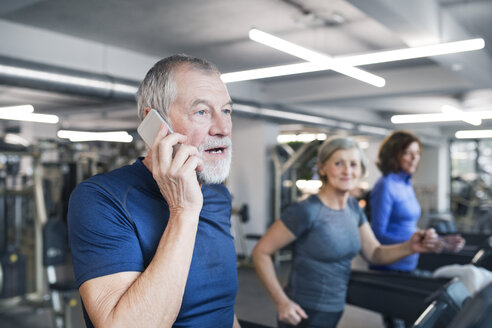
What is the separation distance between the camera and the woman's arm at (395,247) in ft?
6.43

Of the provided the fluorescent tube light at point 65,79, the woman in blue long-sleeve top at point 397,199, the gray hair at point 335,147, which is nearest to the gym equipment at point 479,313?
the gray hair at point 335,147

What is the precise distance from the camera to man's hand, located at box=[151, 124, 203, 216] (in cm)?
81

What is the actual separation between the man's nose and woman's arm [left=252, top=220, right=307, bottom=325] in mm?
954

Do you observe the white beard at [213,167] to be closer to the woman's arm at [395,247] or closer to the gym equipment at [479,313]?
the gym equipment at [479,313]

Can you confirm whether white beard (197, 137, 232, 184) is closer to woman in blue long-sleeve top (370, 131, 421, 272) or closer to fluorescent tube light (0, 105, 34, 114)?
woman in blue long-sleeve top (370, 131, 421, 272)

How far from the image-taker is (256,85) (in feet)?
26.3

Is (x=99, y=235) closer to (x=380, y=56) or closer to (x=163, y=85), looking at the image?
(x=163, y=85)

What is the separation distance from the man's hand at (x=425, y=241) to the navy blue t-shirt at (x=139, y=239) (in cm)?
120

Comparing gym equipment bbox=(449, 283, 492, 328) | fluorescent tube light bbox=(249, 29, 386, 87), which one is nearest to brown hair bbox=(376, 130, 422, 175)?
fluorescent tube light bbox=(249, 29, 386, 87)

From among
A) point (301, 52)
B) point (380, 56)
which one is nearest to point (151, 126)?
point (301, 52)

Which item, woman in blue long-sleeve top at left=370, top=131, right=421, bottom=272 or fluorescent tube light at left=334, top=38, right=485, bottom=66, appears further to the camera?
fluorescent tube light at left=334, top=38, right=485, bottom=66

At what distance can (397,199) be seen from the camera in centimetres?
255

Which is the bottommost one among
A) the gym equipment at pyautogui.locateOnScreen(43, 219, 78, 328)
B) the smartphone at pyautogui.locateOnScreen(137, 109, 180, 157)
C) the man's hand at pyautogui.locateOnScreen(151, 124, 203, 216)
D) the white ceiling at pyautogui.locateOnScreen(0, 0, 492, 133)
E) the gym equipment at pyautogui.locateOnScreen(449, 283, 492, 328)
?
the gym equipment at pyautogui.locateOnScreen(43, 219, 78, 328)

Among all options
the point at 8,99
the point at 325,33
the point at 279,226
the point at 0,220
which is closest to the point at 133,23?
the point at 325,33
